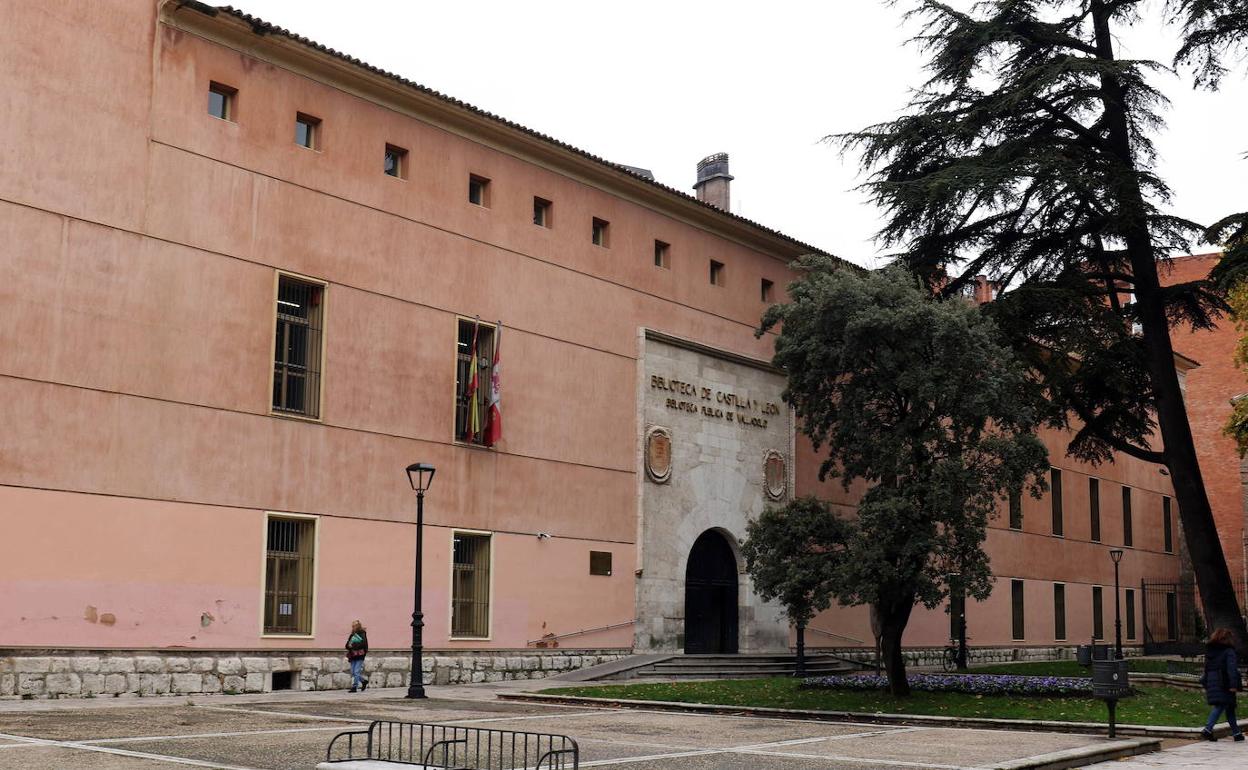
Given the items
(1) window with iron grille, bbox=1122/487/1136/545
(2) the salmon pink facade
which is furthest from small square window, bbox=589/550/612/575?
(1) window with iron grille, bbox=1122/487/1136/545

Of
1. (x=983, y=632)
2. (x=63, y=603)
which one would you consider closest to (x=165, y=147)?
(x=63, y=603)

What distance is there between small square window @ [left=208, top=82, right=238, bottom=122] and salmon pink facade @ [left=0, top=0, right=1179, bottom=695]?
7 centimetres

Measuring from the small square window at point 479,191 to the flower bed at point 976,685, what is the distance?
11.7m

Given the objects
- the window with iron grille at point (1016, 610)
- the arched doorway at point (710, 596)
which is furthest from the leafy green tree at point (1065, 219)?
the window with iron grille at point (1016, 610)

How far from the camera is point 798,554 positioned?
23.7 meters

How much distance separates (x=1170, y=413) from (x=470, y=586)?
51.2 feet

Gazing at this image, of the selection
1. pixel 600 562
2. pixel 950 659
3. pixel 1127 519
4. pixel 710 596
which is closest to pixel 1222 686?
pixel 600 562

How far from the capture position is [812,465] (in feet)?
118

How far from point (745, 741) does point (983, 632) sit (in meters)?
29.9

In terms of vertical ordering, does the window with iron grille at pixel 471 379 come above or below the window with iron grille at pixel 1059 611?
above

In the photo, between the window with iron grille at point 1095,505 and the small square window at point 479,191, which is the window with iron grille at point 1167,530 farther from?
the small square window at point 479,191

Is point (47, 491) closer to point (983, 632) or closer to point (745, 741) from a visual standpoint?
point (745, 741)

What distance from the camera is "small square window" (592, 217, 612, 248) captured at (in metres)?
30.1

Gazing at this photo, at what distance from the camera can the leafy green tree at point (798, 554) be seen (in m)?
23.1
